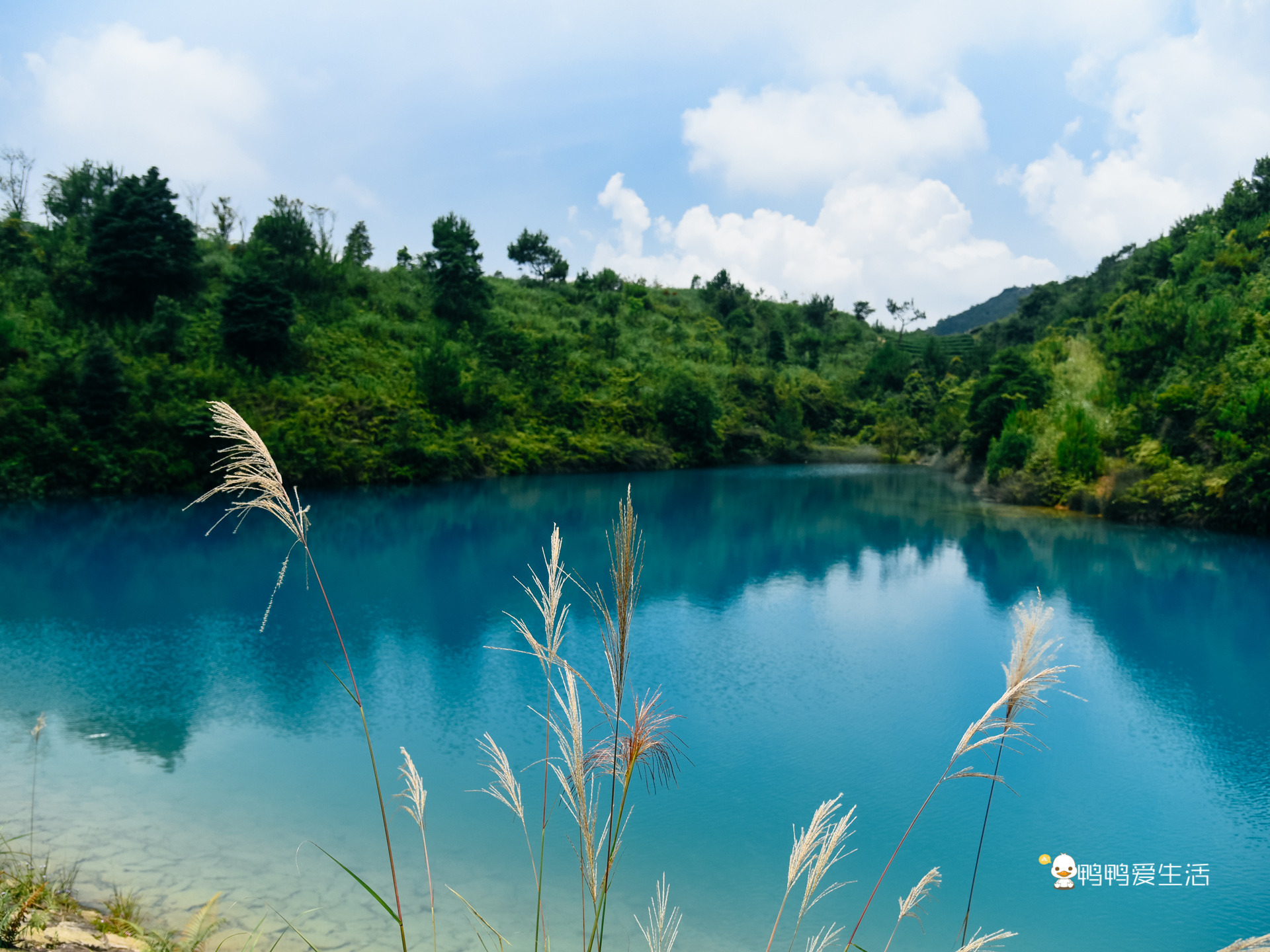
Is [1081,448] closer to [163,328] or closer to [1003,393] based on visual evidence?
[1003,393]

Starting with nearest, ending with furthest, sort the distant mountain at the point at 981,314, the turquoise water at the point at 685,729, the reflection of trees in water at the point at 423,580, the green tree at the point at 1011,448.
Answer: the turquoise water at the point at 685,729 → the reflection of trees in water at the point at 423,580 → the green tree at the point at 1011,448 → the distant mountain at the point at 981,314

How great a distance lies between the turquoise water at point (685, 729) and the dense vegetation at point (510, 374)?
4.88m

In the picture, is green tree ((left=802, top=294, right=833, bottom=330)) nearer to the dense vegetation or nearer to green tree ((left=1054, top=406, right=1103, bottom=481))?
the dense vegetation

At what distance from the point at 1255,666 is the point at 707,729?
21.7 ft

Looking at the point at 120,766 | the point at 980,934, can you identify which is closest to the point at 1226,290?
the point at 980,934

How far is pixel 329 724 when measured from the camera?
693 centimetres

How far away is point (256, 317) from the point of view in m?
24.2

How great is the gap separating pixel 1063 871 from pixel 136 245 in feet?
92.7

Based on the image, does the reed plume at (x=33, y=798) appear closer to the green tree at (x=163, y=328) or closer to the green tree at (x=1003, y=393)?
the green tree at (x=163, y=328)

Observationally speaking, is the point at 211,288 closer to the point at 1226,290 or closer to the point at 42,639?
the point at 42,639

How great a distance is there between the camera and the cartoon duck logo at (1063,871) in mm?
4672

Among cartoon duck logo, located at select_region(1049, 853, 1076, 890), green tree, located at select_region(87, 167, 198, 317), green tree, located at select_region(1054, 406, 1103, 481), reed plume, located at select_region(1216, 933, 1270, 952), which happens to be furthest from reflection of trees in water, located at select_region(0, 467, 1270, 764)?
green tree, located at select_region(87, 167, 198, 317)

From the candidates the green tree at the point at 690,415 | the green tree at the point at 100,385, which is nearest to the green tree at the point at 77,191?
the green tree at the point at 100,385

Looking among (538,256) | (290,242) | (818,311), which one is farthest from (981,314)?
(290,242)
